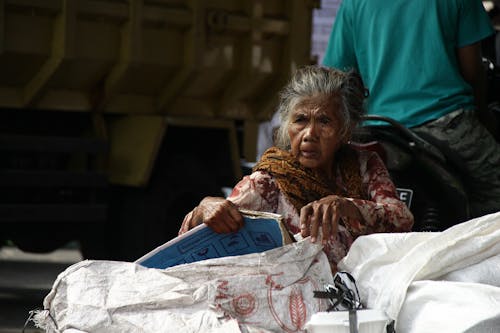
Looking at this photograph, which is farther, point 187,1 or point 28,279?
point 28,279

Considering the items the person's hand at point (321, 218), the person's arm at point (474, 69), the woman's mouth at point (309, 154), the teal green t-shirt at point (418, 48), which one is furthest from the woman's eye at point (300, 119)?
the person's arm at point (474, 69)

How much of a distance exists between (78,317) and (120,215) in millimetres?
5584

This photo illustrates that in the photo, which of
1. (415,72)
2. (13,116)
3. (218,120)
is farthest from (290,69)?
(415,72)

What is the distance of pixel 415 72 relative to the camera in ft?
15.8

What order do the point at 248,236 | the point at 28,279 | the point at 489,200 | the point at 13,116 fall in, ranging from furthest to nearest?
the point at 28,279
the point at 13,116
the point at 489,200
the point at 248,236

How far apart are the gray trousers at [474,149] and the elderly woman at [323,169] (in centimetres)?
105

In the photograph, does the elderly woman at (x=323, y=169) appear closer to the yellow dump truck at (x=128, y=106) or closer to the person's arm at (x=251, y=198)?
the person's arm at (x=251, y=198)

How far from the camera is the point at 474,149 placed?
4766mm

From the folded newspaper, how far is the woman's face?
45 centimetres

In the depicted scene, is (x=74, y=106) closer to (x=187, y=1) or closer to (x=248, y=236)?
(x=187, y=1)

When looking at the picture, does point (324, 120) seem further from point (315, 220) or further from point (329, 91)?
point (315, 220)

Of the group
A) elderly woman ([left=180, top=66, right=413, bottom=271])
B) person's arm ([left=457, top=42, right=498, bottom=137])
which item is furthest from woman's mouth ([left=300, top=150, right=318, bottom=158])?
person's arm ([left=457, top=42, right=498, bottom=137])

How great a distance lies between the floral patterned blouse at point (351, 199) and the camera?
3.44 meters

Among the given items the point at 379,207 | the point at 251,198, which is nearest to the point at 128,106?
the point at 251,198
